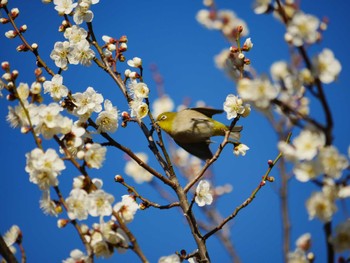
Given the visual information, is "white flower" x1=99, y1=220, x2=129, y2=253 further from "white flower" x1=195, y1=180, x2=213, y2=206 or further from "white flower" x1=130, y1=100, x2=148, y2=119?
"white flower" x1=130, y1=100, x2=148, y2=119

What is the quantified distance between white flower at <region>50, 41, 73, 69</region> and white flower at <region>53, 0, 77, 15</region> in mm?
279

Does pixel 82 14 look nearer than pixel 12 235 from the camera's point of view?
No

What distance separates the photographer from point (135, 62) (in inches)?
122

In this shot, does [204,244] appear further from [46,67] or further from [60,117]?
[46,67]

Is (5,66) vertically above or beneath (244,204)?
above

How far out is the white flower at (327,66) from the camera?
1680mm

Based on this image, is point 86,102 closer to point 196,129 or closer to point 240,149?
point 240,149

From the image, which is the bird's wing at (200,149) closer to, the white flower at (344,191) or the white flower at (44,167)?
the white flower at (44,167)

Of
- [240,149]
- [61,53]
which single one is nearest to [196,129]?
[240,149]

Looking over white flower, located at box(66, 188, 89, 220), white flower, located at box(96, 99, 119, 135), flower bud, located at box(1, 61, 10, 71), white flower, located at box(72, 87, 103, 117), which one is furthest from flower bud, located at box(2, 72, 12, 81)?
white flower, located at box(66, 188, 89, 220)

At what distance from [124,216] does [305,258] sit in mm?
931

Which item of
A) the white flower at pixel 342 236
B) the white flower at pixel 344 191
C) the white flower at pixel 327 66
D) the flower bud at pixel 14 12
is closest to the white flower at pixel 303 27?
the white flower at pixel 327 66

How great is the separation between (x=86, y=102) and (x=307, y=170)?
155 cm

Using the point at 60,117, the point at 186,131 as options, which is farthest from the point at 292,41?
the point at 186,131
